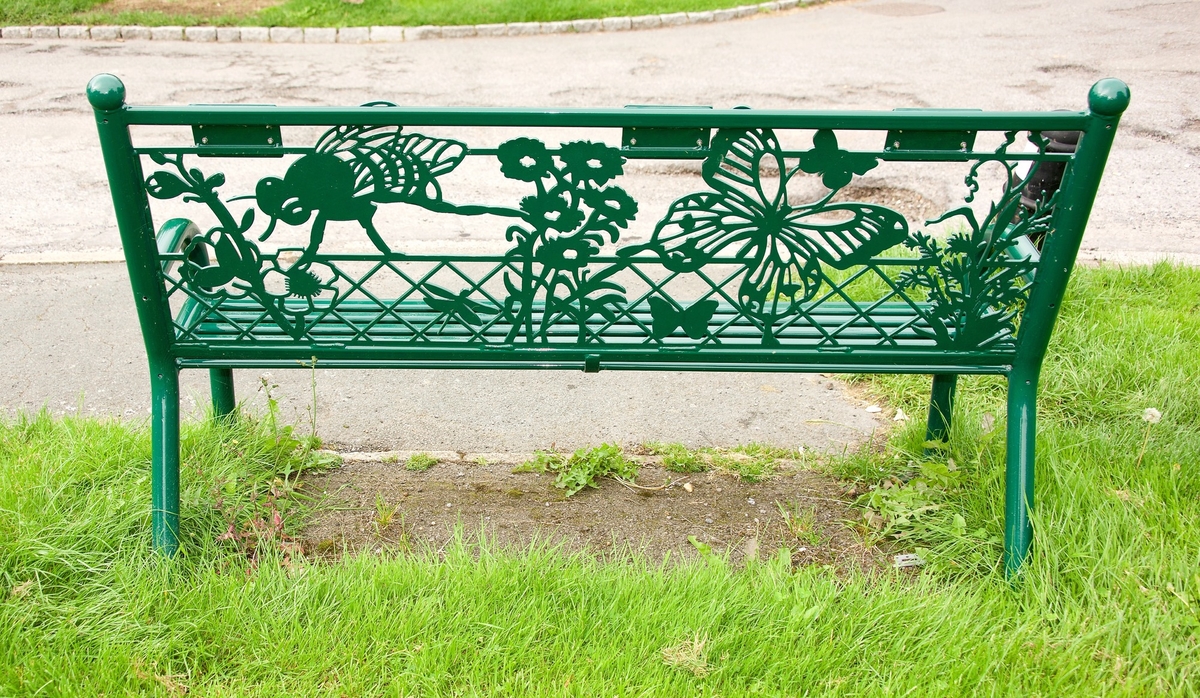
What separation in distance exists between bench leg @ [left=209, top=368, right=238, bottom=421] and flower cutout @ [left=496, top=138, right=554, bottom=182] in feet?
4.43

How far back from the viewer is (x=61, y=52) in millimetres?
9844

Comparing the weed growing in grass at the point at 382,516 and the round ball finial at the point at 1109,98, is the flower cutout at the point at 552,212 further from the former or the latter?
the round ball finial at the point at 1109,98

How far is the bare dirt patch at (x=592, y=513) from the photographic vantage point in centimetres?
284

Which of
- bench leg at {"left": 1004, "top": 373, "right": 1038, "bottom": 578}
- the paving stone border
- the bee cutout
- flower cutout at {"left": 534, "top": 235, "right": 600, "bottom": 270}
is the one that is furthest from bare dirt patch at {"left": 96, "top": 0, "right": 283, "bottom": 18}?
bench leg at {"left": 1004, "top": 373, "right": 1038, "bottom": 578}

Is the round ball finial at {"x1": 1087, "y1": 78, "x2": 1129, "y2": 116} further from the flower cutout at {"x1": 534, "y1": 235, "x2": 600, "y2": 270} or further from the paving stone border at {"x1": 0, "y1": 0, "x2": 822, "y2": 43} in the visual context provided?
the paving stone border at {"x1": 0, "y1": 0, "x2": 822, "y2": 43}

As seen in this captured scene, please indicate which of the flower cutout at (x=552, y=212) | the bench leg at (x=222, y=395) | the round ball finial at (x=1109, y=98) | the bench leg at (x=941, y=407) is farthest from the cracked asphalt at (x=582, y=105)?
the round ball finial at (x=1109, y=98)

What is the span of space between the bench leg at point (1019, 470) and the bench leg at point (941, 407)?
15.7 inches

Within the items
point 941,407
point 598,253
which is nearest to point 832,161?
point 598,253

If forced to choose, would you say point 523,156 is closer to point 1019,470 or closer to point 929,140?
point 929,140

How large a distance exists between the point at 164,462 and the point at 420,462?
0.87 metres

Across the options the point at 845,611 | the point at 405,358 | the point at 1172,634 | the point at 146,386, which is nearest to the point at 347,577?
the point at 405,358

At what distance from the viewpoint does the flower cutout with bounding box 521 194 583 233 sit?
2369 millimetres

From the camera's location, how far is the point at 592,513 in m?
3.00

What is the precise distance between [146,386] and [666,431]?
2.14 meters
